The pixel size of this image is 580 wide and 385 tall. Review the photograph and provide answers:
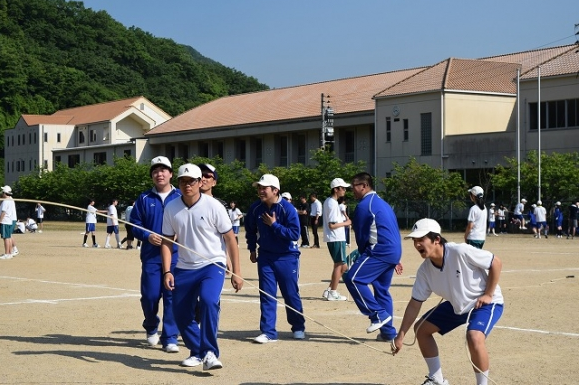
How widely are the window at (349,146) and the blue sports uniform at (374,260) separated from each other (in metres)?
59.0

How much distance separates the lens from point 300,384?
843 centimetres

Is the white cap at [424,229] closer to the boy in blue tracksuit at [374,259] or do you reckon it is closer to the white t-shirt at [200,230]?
the white t-shirt at [200,230]

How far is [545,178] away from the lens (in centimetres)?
4862

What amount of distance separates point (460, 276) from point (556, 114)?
47076mm

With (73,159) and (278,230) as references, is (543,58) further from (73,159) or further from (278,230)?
(73,159)

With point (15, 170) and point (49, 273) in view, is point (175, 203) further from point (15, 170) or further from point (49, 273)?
point (15, 170)

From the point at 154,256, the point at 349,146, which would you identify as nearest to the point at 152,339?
the point at 154,256

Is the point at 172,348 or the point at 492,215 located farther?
the point at 492,215

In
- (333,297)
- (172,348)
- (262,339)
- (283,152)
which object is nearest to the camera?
(172,348)

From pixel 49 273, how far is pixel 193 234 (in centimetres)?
1315

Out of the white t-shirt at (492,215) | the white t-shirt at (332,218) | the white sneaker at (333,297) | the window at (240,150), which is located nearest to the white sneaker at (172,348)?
the white sneaker at (333,297)

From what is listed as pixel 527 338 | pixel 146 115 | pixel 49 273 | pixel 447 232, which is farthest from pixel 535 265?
pixel 146 115

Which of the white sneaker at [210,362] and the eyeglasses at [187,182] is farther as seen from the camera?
the eyeglasses at [187,182]

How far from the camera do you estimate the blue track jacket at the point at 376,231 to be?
36.3 feet
